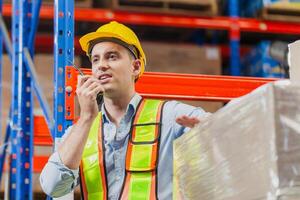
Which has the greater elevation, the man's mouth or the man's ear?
the man's ear

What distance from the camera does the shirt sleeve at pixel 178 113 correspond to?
3227 millimetres

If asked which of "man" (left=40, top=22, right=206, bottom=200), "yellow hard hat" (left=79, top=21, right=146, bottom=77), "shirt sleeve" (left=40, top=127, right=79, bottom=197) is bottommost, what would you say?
"shirt sleeve" (left=40, top=127, right=79, bottom=197)

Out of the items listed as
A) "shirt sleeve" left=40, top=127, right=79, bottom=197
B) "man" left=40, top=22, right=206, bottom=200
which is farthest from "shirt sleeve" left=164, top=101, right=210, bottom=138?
"shirt sleeve" left=40, top=127, right=79, bottom=197

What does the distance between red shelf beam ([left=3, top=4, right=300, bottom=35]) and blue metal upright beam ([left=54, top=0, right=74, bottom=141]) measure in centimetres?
371

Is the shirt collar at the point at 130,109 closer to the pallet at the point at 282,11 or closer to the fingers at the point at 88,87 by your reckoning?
the fingers at the point at 88,87

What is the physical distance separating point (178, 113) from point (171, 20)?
483cm

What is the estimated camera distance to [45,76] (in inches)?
278

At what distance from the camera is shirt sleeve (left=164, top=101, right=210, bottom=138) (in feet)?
10.6

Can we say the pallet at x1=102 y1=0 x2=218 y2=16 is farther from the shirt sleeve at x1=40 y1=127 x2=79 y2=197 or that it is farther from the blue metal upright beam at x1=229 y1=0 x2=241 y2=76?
the shirt sleeve at x1=40 y1=127 x2=79 y2=197

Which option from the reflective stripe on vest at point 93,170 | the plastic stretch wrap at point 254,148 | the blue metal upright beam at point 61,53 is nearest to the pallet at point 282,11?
the blue metal upright beam at point 61,53

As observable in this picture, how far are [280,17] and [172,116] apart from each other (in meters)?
5.25

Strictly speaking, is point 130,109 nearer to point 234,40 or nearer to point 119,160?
point 119,160

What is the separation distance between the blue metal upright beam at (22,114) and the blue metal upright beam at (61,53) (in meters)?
1.22

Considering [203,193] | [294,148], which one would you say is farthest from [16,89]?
[294,148]
